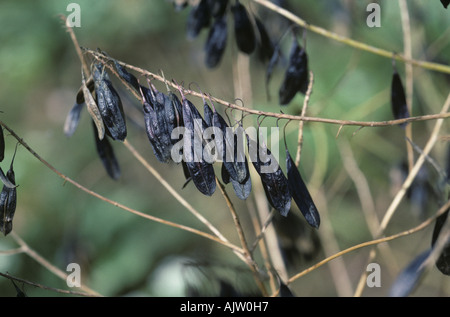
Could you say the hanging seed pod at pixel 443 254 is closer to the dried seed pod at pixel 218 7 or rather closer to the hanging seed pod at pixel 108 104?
the hanging seed pod at pixel 108 104

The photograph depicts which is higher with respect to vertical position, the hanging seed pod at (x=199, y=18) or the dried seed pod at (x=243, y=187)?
the hanging seed pod at (x=199, y=18)

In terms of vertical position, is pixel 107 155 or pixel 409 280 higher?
pixel 107 155

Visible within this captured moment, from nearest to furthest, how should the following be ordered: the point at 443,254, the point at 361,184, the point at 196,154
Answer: the point at 196,154
the point at 443,254
the point at 361,184

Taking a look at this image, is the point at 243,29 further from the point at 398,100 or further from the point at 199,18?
the point at 398,100

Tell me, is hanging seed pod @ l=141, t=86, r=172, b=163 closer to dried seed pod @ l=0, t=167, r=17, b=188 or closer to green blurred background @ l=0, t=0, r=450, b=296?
dried seed pod @ l=0, t=167, r=17, b=188

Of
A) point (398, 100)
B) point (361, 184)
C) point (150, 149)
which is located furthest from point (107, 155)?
point (150, 149)

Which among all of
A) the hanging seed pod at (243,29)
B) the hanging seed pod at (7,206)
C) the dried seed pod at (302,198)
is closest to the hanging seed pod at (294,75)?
the hanging seed pod at (243,29)

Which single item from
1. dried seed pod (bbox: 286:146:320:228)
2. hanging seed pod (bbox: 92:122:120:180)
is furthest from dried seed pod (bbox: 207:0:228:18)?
dried seed pod (bbox: 286:146:320:228)
